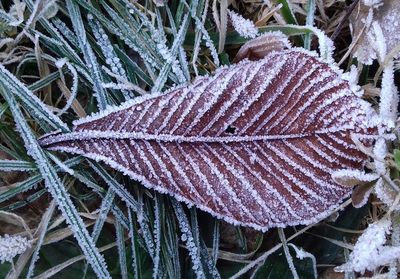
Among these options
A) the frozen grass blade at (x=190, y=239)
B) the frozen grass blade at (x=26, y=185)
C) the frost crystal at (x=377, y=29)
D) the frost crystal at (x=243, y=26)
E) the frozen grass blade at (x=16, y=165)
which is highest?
the frost crystal at (x=243, y=26)

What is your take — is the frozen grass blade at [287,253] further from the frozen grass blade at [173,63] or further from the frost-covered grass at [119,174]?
the frozen grass blade at [173,63]

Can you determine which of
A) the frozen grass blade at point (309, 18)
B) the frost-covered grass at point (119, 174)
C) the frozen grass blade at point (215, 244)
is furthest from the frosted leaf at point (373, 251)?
the frozen grass blade at point (309, 18)

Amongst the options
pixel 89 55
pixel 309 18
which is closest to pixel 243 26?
pixel 309 18

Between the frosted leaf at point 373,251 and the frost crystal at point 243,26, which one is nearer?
the frosted leaf at point 373,251

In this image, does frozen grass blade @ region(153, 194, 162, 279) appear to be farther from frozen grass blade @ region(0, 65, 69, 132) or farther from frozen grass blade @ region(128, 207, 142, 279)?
frozen grass blade @ region(0, 65, 69, 132)

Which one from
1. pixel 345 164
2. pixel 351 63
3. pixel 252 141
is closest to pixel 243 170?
pixel 252 141

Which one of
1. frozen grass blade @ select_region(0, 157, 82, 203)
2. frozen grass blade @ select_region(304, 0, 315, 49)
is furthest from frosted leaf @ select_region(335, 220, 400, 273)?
frozen grass blade @ select_region(0, 157, 82, 203)

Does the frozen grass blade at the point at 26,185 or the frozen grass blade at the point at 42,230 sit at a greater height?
the frozen grass blade at the point at 26,185
